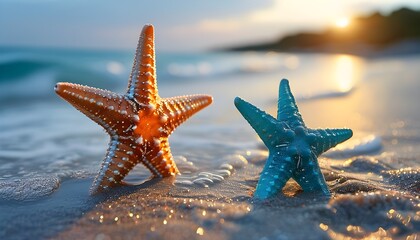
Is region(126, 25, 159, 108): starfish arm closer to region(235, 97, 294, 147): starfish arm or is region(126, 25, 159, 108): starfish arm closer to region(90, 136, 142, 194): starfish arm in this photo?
region(90, 136, 142, 194): starfish arm

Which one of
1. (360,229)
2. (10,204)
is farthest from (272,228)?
(10,204)

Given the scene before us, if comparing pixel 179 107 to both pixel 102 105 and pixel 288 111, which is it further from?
pixel 288 111

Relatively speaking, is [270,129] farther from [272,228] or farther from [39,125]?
[39,125]

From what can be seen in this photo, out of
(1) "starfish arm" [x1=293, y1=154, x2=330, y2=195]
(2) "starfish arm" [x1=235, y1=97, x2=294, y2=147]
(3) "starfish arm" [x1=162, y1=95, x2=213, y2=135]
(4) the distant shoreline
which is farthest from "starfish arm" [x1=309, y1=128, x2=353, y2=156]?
(4) the distant shoreline

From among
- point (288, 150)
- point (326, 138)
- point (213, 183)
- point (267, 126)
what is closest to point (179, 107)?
point (213, 183)

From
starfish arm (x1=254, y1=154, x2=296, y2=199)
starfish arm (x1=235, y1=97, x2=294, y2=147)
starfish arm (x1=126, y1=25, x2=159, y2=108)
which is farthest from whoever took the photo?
starfish arm (x1=126, y1=25, x2=159, y2=108)

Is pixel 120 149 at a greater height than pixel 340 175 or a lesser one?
→ greater
